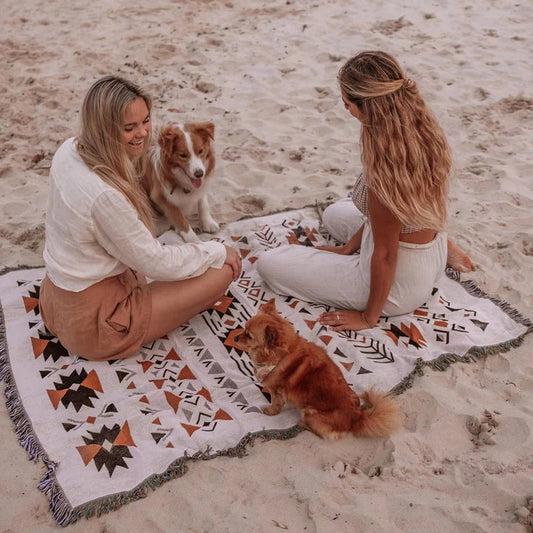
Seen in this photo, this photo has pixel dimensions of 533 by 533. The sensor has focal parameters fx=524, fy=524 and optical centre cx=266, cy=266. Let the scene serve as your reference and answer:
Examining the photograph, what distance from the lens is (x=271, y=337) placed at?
8.54 feet

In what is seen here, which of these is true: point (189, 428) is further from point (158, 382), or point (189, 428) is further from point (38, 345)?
point (38, 345)

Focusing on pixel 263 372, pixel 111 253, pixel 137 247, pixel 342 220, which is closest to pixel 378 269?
pixel 263 372

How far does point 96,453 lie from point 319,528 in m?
1.10

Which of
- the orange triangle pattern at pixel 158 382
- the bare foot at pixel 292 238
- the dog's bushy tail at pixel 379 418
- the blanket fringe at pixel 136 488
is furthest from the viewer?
the bare foot at pixel 292 238

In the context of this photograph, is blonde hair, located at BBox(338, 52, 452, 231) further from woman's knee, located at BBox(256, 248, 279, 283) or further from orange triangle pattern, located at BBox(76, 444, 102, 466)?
orange triangle pattern, located at BBox(76, 444, 102, 466)

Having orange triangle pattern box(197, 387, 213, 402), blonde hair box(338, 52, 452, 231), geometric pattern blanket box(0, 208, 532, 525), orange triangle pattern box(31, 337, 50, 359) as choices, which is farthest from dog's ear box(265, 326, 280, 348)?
orange triangle pattern box(31, 337, 50, 359)

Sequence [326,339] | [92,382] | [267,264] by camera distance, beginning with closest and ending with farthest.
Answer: [92,382], [326,339], [267,264]

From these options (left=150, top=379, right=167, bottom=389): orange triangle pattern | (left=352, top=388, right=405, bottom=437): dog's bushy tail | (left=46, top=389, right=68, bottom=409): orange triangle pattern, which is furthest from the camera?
(left=150, top=379, right=167, bottom=389): orange triangle pattern

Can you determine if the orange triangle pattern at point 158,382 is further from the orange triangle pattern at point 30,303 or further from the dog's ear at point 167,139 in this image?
the dog's ear at point 167,139

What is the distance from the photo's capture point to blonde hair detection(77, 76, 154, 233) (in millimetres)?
2439

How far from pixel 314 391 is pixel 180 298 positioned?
0.98 meters

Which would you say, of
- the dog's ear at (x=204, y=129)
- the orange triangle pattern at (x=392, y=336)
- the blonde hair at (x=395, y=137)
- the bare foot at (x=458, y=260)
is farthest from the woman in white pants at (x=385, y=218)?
the dog's ear at (x=204, y=129)

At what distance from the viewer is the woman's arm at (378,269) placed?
9.09 feet

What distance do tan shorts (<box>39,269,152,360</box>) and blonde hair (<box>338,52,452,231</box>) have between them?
143 cm
